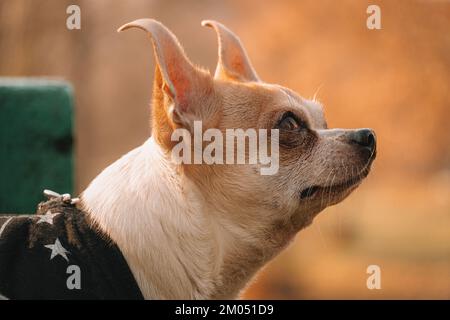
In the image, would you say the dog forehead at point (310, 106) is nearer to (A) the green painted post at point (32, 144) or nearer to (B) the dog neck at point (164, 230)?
(B) the dog neck at point (164, 230)

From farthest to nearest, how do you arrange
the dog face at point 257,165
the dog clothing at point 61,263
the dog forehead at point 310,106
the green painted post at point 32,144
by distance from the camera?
the green painted post at point 32,144
the dog forehead at point 310,106
the dog face at point 257,165
the dog clothing at point 61,263

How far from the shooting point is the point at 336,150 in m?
3.25

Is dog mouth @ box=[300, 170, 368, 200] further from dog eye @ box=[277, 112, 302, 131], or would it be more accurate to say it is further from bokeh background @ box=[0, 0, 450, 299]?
bokeh background @ box=[0, 0, 450, 299]

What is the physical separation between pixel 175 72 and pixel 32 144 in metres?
2.64

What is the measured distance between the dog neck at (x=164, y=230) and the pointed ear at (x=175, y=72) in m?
0.24

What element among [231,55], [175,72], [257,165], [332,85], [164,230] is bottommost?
[164,230]

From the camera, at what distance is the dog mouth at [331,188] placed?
3.20 m

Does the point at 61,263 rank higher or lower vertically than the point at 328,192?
lower

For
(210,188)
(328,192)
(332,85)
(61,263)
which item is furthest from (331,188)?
(332,85)

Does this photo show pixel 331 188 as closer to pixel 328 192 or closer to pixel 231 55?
pixel 328 192

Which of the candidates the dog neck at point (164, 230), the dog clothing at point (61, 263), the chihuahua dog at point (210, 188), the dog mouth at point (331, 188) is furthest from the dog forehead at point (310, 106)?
the dog clothing at point (61, 263)

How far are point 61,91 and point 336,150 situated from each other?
2997 millimetres

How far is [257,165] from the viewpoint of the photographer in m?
3.18
